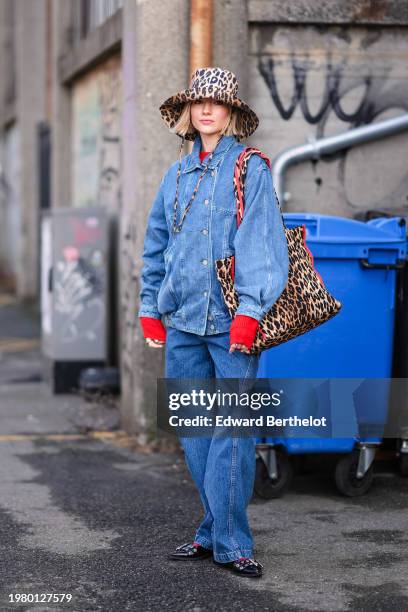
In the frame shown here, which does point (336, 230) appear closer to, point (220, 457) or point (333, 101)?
point (220, 457)

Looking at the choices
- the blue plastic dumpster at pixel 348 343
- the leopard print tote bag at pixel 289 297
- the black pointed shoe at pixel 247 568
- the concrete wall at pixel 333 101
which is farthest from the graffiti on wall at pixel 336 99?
the black pointed shoe at pixel 247 568

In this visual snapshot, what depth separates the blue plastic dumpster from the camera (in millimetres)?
5488

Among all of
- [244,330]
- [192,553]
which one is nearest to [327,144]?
[244,330]

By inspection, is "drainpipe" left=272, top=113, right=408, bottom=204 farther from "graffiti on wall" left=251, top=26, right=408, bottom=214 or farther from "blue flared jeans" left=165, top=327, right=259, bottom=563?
"blue flared jeans" left=165, top=327, right=259, bottom=563

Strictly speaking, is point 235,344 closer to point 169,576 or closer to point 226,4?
point 169,576

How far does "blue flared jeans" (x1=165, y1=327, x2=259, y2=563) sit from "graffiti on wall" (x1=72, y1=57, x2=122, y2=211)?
15.7 ft

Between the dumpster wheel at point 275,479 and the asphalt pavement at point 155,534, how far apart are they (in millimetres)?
58

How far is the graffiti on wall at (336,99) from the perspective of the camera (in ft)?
23.0

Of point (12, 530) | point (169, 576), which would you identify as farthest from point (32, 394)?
point (169, 576)

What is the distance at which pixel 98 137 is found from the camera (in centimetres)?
991

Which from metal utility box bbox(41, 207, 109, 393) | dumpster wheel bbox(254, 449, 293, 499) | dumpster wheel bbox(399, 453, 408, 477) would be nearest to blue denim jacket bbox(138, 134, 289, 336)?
dumpster wheel bbox(254, 449, 293, 499)

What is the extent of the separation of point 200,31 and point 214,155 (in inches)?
96.9

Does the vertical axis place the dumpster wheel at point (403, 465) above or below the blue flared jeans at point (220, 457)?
below

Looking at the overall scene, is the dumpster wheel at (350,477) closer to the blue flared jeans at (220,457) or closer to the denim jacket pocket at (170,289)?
the blue flared jeans at (220,457)
